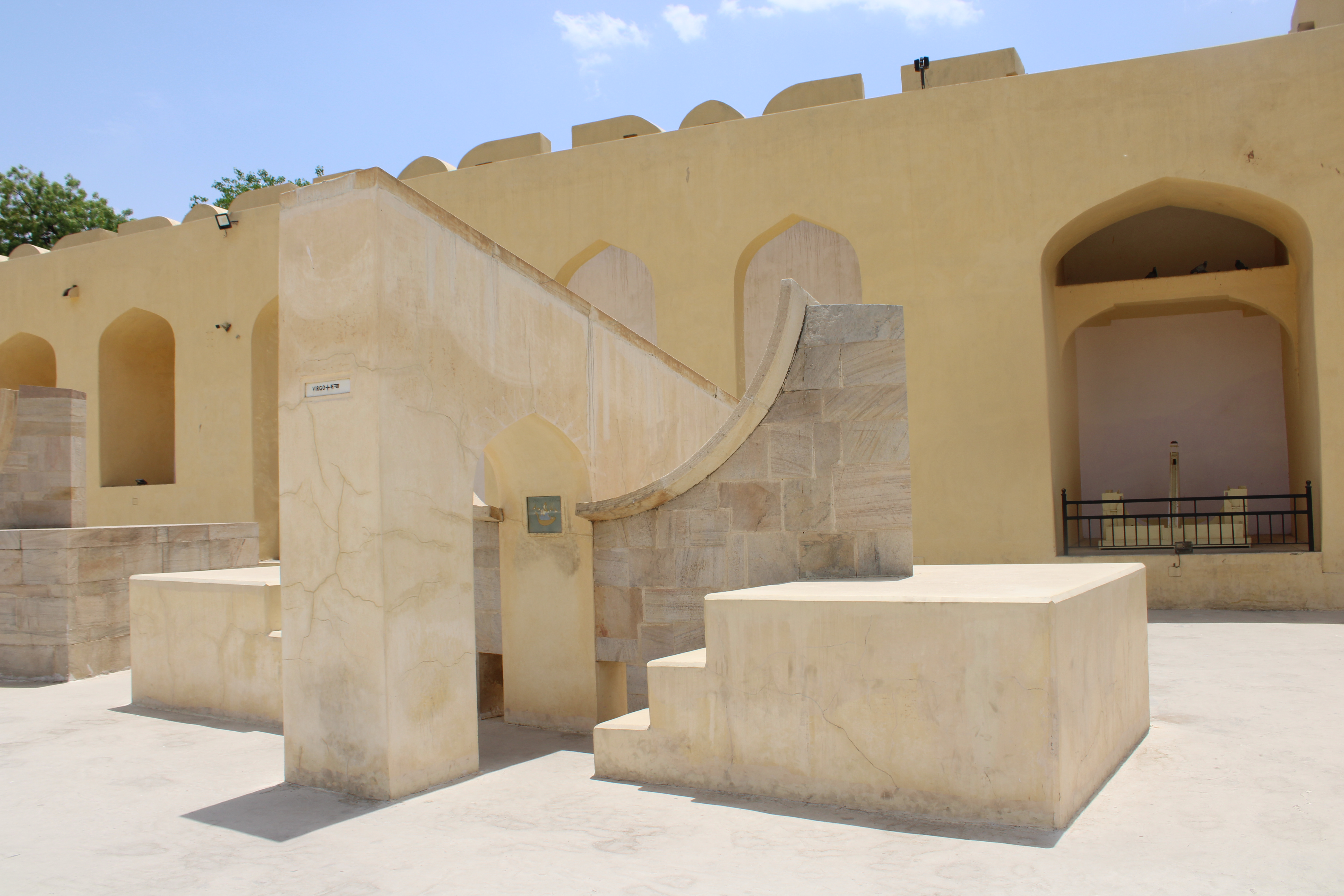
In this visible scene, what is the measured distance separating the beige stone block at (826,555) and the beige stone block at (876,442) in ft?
1.36

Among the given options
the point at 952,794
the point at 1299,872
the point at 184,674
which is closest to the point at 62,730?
the point at 184,674

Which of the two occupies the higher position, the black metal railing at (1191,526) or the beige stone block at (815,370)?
the beige stone block at (815,370)

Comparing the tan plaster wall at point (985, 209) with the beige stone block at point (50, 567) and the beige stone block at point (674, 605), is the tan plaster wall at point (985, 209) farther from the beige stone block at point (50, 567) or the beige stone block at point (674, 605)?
the beige stone block at point (50, 567)

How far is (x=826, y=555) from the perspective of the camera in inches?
207

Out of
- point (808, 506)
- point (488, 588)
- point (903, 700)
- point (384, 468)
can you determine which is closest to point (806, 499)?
point (808, 506)

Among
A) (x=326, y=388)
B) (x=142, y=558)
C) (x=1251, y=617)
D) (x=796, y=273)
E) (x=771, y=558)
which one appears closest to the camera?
(x=326, y=388)

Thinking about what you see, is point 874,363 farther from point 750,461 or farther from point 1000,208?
point 1000,208

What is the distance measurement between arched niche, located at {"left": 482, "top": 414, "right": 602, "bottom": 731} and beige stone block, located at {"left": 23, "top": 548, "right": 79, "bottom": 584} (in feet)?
14.7

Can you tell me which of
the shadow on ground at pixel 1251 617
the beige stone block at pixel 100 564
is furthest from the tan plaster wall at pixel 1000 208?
the beige stone block at pixel 100 564

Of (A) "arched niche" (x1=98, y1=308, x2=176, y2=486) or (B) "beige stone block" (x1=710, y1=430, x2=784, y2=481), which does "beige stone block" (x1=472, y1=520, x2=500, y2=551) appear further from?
(A) "arched niche" (x1=98, y1=308, x2=176, y2=486)

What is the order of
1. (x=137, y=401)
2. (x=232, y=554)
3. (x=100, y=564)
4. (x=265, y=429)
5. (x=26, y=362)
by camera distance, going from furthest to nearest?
(x=26, y=362) < (x=137, y=401) < (x=265, y=429) < (x=232, y=554) < (x=100, y=564)

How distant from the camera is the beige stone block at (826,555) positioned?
5.20 m

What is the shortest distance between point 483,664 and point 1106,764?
13.9 ft

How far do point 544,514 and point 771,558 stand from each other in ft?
5.47
